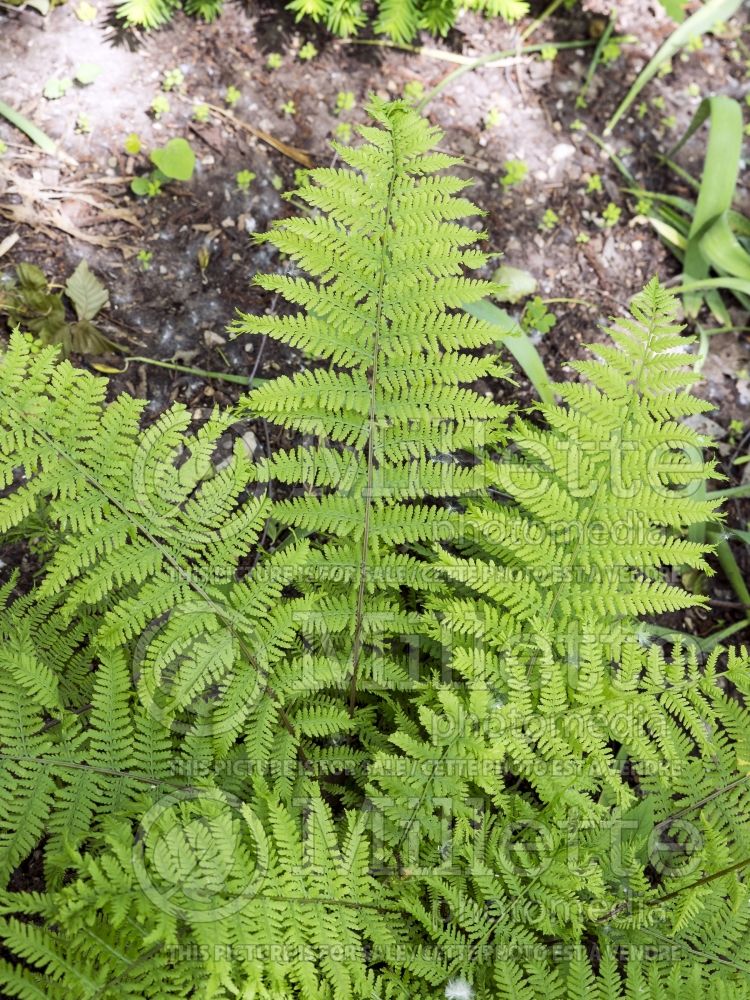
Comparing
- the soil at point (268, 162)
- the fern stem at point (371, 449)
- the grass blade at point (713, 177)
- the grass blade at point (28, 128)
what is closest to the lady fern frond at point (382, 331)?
the fern stem at point (371, 449)

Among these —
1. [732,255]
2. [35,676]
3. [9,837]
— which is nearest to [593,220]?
[732,255]

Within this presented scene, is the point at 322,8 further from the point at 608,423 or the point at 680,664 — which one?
the point at 680,664

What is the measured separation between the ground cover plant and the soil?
2.79 ft

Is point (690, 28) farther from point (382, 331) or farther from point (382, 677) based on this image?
point (382, 677)

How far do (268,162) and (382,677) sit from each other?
7.02 feet

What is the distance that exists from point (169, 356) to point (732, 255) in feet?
7.60

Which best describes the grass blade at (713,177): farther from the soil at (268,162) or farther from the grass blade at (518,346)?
the grass blade at (518,346)

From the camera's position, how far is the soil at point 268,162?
117 inches

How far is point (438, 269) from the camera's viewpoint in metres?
2.18

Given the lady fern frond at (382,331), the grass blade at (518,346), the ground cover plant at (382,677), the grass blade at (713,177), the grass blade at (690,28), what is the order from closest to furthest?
the ground cover plant at (382,677), the lady fern frond at (382,331), the grass blade at (518,346), the grass blade at (713,177), the grass blade at (690,28)

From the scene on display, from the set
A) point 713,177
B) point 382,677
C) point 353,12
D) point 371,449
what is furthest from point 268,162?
point 382,677

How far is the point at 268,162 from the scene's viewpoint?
318 cm

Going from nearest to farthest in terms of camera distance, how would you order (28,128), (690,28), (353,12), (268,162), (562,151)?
(28,128) < (353,12) < (268,162) < (690,28) < (562,151)

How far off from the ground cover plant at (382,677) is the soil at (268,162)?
85cm
